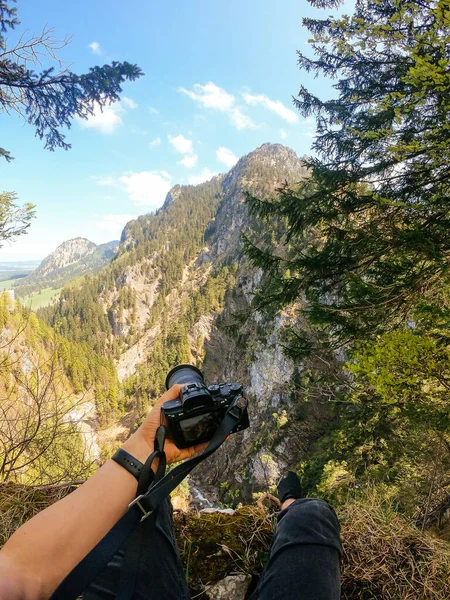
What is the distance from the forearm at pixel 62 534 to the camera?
2.39ft

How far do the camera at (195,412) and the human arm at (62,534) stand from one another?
0.61ft

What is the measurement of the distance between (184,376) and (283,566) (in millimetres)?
855

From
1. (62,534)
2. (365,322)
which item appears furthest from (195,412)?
(365,322)

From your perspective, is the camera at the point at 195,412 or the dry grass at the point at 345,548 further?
the dry grass at the point at 345,548

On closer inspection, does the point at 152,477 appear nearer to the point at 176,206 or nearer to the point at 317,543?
the point at 317,543

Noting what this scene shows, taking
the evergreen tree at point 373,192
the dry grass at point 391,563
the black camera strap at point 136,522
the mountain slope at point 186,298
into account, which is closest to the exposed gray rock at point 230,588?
the dry grass at point 391,563

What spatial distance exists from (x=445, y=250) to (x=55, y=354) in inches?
194

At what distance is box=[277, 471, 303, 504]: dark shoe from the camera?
198 cm

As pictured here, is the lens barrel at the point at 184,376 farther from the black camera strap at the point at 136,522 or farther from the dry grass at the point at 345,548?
the dry grass at the point at 345,548

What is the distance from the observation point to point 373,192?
4.18 meters

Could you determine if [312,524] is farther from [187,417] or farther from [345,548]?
[187,417]

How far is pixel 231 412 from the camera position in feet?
4.33

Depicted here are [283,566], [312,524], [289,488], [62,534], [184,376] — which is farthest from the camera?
[289,488]

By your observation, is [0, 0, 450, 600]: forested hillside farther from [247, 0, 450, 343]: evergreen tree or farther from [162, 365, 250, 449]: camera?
[162, 365, 250, 449]: camera
